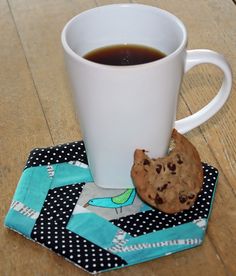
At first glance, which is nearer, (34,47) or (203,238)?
(203,238)

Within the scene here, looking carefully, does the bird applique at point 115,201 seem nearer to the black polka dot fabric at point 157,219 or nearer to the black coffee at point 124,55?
the black polka dot fabric at point 157,219

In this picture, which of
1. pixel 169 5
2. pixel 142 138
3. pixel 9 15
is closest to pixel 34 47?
pixel 9 15

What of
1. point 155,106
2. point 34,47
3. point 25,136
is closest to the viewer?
point 155,106

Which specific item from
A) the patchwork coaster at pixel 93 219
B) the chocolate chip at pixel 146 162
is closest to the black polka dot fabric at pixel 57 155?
the patchwork coaster at pixel 93 219

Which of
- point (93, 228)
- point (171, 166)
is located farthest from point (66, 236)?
point (171, 166)

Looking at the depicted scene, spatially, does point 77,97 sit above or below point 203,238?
above

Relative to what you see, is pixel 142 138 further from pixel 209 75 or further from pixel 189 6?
pixel 189 6

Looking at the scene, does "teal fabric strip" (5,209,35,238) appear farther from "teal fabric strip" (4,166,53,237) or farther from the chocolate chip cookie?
the chocolate chip cookie
